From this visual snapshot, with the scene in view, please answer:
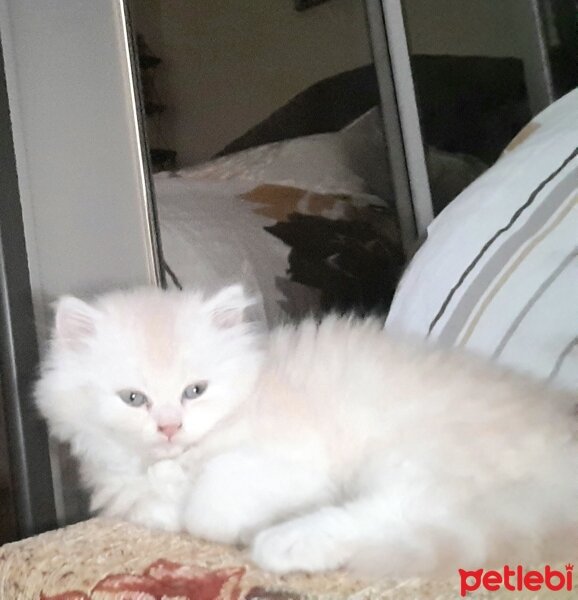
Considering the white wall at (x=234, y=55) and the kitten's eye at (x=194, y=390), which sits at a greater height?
the white wall at (x=234, y=55)

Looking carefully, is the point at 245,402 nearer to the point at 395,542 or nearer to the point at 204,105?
the point at 395,542

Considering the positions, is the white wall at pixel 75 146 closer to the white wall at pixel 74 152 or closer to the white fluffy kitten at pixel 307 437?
the white wall at pixel 74 152

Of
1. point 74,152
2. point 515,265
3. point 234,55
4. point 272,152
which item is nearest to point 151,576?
point 515,265

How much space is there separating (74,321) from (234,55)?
1.02 m

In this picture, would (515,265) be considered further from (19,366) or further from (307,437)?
(19,366)

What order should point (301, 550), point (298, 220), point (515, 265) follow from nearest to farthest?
point (301, 550) < point (515, 265) < point (298, 220)

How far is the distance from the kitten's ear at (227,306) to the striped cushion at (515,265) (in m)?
0.33

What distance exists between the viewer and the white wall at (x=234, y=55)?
1.51 meters

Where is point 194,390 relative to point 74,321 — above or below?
below

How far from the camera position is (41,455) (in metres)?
1.16

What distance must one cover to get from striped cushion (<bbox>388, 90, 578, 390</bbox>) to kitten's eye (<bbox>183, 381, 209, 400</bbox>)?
1.40 feet

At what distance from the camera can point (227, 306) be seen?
0.99 m

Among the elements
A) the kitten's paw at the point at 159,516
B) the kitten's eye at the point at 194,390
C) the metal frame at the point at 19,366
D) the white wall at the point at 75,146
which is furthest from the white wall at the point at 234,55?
the kitten's paw at the point at 159,516

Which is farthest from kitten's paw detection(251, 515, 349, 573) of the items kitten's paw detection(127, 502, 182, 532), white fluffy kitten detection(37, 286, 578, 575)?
kitten's paw detection(127, 502, 182, 532)
